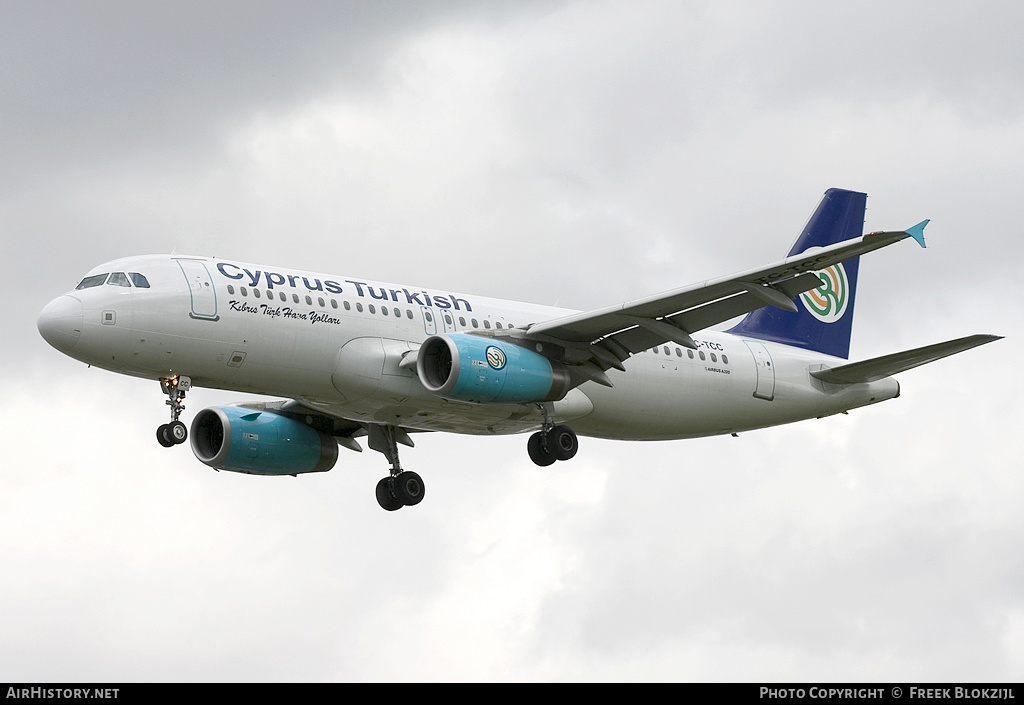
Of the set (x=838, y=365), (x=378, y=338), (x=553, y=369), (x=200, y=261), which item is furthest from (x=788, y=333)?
(x=200, y=261)

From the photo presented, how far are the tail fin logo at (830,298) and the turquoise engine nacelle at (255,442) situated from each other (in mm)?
15788

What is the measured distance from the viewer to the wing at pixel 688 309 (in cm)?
3666

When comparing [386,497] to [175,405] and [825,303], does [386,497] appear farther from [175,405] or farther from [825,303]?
[825,303]

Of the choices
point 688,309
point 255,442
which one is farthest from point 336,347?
point 688,309

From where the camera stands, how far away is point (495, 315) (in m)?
42.5

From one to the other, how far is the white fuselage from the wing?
63.5 inches

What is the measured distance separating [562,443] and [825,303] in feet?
42.7

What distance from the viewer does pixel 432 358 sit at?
130ft

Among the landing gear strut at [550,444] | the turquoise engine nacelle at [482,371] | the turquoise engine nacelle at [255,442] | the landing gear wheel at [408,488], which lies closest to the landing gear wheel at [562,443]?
the landing gear strut at [550,444]

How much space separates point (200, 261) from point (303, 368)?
11.7ft

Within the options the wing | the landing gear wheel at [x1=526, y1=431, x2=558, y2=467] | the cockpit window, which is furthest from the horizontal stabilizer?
the cockpit window

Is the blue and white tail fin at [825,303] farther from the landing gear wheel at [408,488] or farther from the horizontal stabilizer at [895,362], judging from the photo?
the landing gear wheel at [408,488]

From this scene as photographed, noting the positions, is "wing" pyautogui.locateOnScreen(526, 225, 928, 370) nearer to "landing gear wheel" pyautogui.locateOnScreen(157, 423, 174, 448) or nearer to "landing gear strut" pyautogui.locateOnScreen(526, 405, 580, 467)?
"landing gear strut" pyautogui.locateOnScreen(526, 405, 580, 467)

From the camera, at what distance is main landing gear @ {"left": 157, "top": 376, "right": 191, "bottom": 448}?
1501 inches
